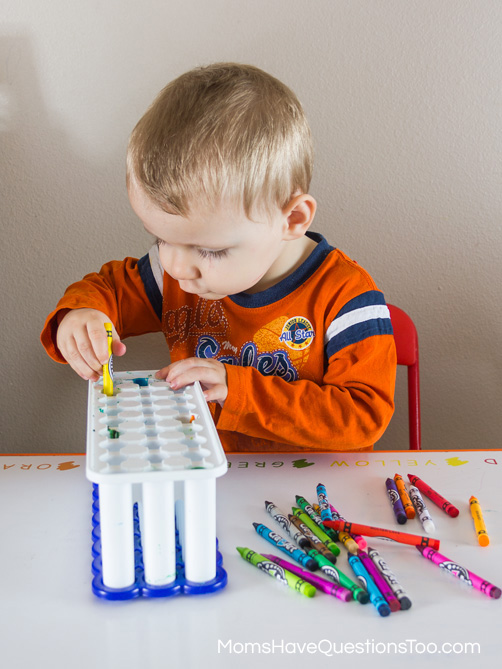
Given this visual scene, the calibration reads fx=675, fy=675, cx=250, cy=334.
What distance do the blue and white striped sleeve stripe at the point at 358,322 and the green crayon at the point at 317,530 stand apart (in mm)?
244

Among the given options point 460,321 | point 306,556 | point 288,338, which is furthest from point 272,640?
point 460,321

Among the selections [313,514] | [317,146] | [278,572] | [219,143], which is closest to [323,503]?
[313,514]

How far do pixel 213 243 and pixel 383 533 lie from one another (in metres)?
0.30

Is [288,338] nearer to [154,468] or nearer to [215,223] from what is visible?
[215,223]

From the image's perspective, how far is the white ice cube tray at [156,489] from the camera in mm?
448

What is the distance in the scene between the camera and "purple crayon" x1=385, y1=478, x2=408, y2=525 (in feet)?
1.94

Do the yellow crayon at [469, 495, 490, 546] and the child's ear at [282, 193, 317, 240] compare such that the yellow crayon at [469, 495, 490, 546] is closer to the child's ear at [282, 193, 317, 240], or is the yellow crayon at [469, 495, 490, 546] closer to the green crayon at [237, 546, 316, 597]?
the green crayon at [237, 546, 316, 597]

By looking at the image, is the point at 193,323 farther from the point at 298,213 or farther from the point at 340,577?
the point at 340,577

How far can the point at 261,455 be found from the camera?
75cm

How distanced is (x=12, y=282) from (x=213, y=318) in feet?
1.34

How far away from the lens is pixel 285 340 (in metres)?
0.83

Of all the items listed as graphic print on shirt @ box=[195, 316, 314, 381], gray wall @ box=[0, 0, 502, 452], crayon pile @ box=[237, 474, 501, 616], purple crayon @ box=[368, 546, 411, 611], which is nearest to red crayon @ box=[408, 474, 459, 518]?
crayon pile @ box=[237, 474, 501, 616]

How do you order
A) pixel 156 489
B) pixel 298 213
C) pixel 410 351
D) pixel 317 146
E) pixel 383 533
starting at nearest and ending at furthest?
pixel 156 489 → pixel 383 533 → pixel 298 213 → pixel 410 351 → pixel 317 146

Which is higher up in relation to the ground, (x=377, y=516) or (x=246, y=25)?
(x=246, y=25)
